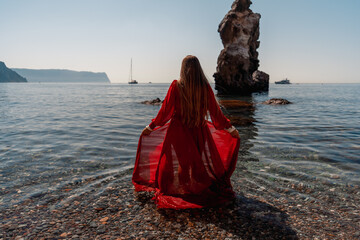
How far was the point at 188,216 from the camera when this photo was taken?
396 cm

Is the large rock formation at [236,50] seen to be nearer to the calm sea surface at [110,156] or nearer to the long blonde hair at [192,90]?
the calm sea surface at [110,156]

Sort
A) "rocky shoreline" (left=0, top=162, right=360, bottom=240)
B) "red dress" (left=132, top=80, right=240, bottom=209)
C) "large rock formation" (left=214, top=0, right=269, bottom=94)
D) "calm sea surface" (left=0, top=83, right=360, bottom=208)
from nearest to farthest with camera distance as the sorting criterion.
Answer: "rocky shoreline" (left=0, top=162, right=360, bottom=240)
"red dress" (left=132, top=80, right=240, bottom=209)
"calm sea surface" (left=0, top=83, right=360, bottom=208)
"large rock formation" (left=214, top=0, right=269, bottom=94)

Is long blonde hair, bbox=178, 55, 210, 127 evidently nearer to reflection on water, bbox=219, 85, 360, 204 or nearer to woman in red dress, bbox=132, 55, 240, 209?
woman in red dress, bbox=132, 55, 240, 209

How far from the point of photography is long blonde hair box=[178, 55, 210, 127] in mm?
4023

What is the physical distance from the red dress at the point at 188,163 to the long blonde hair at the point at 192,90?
0.41ft

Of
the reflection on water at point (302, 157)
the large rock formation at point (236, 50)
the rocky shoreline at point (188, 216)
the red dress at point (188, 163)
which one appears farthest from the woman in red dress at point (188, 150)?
the large rock formation at point (236, 50)

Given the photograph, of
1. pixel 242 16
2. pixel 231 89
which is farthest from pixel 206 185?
pixel 242 16

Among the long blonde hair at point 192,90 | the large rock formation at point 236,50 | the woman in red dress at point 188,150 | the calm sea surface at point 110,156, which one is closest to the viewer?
the long blonde hair at point 192,90

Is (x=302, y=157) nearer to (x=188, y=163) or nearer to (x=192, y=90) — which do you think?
(x=188, y=163)

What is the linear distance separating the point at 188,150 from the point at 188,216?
1087mm

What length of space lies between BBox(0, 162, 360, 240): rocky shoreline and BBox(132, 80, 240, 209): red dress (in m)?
0.23

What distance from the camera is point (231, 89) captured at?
1599 inches

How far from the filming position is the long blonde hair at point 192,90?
13.2 ft

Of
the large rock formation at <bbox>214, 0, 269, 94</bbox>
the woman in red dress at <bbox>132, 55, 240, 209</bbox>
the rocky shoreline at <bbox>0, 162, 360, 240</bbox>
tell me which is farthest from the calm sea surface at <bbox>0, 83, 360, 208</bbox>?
the large rock formation at <bbox>214, 0, 269, 94</bbox>
